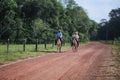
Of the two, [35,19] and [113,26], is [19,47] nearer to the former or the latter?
[35,19]

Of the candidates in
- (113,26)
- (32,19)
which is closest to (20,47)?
(32,19)

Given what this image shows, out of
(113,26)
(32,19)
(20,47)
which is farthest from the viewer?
(113,26)

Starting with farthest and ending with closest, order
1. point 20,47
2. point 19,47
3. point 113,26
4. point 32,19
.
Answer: point 113,26 < point 32,19 < point 20,47 < point 19,47

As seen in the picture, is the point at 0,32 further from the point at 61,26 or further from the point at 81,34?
the point at 81,34

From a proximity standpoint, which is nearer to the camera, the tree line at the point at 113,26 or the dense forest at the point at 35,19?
the dense forest at the point at 35,19

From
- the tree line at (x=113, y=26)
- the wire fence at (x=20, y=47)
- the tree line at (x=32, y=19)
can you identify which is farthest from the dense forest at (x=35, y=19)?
the tree line at (x=113, y=26)

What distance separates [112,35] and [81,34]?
181 ft

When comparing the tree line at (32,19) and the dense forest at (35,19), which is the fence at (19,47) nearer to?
the dense forest at (35,19)

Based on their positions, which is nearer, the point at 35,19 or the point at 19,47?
the point at 19,47

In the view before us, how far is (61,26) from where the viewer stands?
82.1 meters

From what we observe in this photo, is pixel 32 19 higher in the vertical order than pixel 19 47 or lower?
higher

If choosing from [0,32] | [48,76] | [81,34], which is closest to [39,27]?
[0,32]

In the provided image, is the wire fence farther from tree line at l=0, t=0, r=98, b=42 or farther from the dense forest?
tree line at l=0, t=0, r=98, b=42

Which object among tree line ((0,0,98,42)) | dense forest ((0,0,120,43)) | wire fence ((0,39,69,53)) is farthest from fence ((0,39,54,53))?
tree line ((0,0,98,42))
